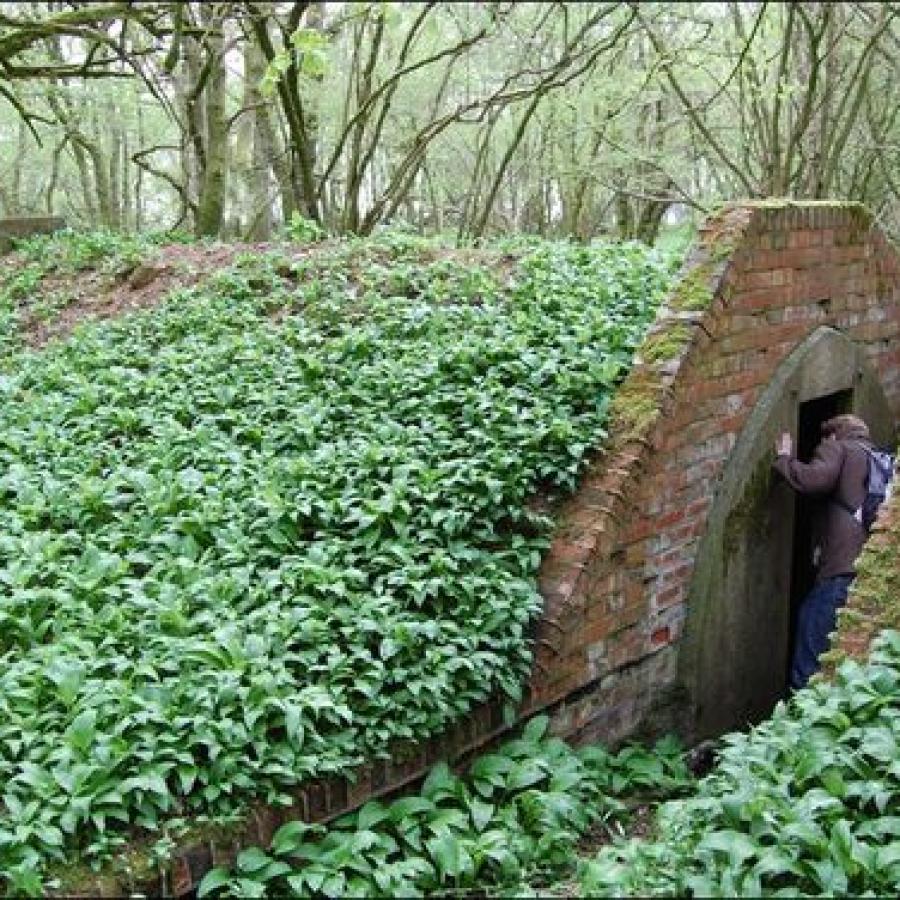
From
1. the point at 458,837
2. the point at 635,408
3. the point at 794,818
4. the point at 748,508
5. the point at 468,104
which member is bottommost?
the point at 458,837

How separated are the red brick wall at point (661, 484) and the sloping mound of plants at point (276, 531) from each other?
0.17 metres

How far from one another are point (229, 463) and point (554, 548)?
179 cm

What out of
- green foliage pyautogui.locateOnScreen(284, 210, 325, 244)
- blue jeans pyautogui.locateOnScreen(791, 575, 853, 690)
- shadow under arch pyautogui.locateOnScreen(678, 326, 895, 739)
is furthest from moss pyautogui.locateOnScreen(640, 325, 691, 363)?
green foliage pyautogui.locateOnScreen(284, 210, 325, 244)

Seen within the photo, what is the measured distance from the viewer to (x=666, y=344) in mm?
6359

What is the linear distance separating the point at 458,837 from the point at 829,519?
3552 mm

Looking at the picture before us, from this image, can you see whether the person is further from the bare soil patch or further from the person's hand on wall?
the bare soil patch

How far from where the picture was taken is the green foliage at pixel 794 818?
11.7ft

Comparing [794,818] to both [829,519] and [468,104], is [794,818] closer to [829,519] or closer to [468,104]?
[829,519]

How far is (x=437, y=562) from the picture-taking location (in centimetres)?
521

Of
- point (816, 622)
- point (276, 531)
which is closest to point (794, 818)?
point (276, 531)

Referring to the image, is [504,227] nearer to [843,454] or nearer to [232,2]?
[232,2]

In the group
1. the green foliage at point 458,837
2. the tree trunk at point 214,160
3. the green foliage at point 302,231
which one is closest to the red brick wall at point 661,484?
the green foliage at point 458,837

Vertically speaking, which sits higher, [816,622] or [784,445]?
[784,445]

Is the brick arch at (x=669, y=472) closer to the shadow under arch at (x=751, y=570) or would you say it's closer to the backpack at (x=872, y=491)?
the shadow under arch at (x=751, y=570)
